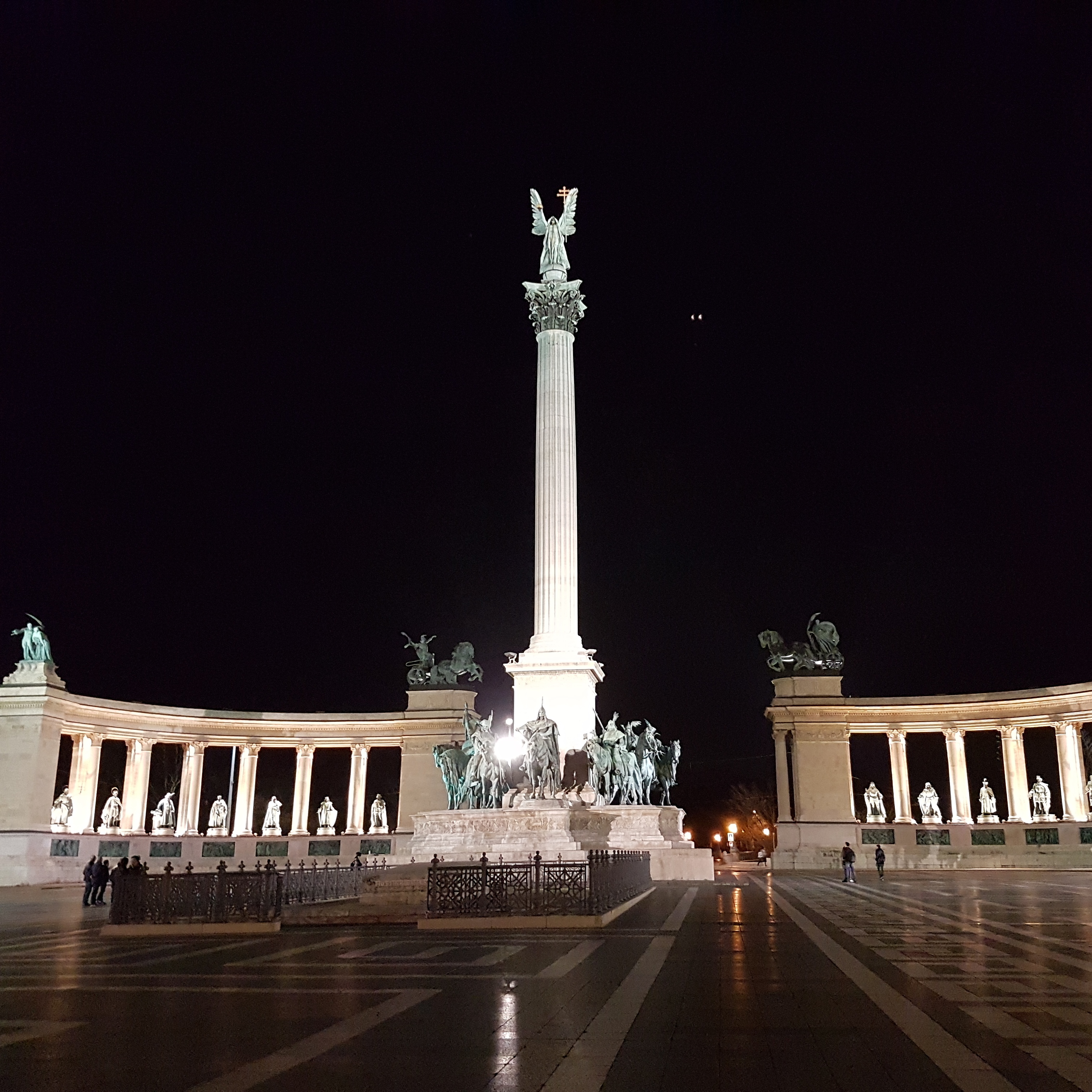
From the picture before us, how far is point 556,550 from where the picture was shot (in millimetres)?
51812

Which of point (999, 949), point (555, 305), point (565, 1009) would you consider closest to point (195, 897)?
point (565, 1009)

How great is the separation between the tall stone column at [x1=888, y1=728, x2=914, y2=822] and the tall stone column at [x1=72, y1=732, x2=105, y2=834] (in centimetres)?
5180

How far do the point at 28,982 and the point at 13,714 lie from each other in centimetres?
5145

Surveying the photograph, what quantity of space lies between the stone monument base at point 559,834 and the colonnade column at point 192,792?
2866cm

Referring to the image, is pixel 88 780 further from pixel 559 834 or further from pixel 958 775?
pixel 958 775

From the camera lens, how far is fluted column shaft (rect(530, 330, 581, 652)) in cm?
5056

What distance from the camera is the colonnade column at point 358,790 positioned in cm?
6994

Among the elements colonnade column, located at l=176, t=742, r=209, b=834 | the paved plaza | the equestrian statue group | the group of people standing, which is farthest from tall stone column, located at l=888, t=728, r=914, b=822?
the group of people standing

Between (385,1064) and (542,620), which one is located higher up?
(542,620)

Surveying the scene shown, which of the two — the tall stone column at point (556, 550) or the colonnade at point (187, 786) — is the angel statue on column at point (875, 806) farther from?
the colonnade at point (187, 786)

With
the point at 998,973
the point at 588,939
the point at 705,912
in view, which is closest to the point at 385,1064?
the point at 998,973

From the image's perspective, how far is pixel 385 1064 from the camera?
8.94 meters

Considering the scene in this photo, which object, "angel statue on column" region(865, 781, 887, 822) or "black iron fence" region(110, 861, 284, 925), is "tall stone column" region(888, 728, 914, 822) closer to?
"angel statue on column" region(865, 781, 887, 822)

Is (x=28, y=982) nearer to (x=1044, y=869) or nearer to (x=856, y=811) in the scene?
(x=1044, y=869)
